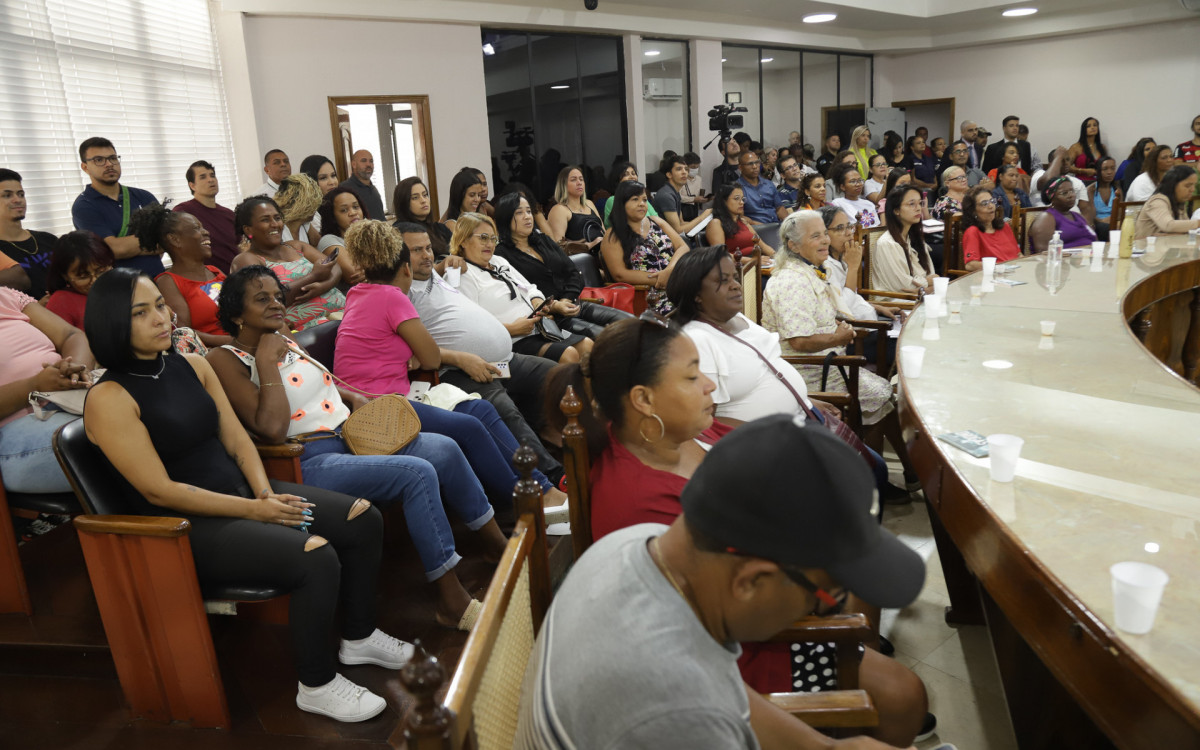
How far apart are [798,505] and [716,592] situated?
14cm

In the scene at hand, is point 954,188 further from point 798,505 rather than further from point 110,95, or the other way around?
point 798,505

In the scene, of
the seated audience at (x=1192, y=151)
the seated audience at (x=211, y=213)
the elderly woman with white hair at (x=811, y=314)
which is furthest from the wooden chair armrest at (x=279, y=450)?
the seated audience at (x=1192, y=151)

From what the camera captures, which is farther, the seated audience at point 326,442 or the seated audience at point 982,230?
the seated audience at point 982,230

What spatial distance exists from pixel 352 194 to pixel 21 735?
2731 millimetres

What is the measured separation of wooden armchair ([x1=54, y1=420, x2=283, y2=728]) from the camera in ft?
5.64

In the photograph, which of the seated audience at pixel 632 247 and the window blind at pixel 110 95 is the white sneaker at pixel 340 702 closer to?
the seated audience at pixel 632 247

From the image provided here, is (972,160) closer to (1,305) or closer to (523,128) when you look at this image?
(523,128)

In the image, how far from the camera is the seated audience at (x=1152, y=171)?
259 inches

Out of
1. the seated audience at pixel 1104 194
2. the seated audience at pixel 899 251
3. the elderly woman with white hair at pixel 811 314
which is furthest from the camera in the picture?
the seated audience at pixel 1104 194

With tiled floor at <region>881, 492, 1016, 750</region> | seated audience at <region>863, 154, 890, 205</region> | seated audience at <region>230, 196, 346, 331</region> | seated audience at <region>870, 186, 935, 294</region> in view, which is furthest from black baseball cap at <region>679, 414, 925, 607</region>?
seated audience at <region>863, 154, 890, 205</region>

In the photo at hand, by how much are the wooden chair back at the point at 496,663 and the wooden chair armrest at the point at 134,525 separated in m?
0.90

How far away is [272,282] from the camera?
2248 millimetres

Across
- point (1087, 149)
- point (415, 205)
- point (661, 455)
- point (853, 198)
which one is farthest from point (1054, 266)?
point (1087, 149)

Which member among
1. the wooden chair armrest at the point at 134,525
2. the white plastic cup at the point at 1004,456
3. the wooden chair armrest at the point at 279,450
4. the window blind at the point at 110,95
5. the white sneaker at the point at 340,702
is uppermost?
the window blind at the point at 110,95
